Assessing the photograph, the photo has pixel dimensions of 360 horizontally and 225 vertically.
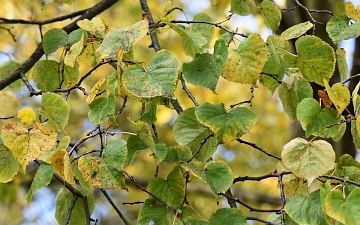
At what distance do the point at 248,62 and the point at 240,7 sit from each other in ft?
0.96

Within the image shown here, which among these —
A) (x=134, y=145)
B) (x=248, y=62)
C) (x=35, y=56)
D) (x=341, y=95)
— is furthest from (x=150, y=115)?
(x=35, y=56)

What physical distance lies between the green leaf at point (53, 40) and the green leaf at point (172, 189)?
312 mm

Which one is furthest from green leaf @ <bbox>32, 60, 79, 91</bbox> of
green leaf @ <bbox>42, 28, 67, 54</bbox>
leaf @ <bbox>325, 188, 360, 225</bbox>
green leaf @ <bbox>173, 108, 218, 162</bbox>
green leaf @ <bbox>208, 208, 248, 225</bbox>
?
leaf @ <bbox>325, 188, 360, 225</bbox>

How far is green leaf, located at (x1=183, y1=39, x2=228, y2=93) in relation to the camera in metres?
0.67

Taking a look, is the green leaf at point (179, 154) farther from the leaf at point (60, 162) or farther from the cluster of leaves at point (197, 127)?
the leaf at point (60, 162)

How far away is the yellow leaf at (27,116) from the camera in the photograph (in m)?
0.67

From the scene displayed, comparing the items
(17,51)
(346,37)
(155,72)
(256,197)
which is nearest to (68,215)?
(155,72)

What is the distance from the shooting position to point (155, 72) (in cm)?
63

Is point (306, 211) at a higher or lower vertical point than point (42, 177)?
lower

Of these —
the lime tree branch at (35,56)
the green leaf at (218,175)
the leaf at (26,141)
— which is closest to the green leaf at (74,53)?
the leaf at (26,141)

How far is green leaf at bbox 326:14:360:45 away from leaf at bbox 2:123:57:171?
43 centimetres

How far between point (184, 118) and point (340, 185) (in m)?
0.22

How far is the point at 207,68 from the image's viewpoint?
2.26ft

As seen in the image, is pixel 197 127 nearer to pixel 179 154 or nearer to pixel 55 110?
pixel 179 154
